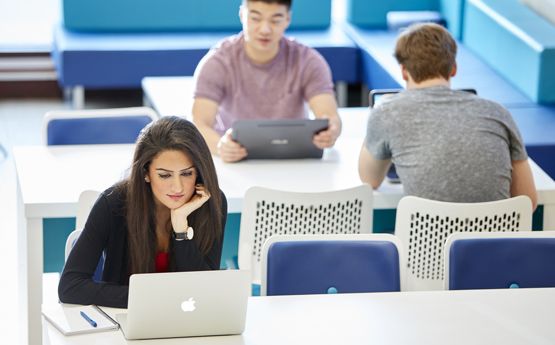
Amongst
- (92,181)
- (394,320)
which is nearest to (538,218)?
(394,320)

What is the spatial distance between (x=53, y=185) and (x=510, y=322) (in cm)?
167

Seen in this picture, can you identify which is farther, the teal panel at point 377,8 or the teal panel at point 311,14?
the teal panel at point 311,14

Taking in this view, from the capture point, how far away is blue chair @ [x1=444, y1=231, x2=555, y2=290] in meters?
2.26

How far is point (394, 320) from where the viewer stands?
195cm

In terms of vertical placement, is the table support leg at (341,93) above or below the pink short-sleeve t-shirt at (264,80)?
below

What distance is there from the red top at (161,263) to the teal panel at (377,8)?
4.56 meters

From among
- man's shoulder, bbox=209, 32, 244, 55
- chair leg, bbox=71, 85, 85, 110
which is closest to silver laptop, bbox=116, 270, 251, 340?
man's shoulder, bbox=209, 32, 244, 55

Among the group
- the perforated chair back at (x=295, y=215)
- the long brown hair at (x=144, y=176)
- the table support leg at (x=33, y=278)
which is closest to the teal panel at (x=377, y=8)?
the perforated chair back at (x=295, y=215)

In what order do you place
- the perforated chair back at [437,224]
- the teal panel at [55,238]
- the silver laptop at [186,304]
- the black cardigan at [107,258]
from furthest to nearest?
the teal panel at [55,238] → the perforated chair back at [437,224] → the black cardigan at [107,258] → the silver laptop at [186,304]

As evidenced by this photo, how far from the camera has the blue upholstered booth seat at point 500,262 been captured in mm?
2258

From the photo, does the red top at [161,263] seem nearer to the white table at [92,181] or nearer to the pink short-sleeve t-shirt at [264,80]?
the white table at [92,181]

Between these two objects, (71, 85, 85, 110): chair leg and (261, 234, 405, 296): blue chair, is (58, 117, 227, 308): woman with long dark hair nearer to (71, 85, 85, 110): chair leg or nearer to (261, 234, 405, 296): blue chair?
(261, 234, 405, 296): blue chair

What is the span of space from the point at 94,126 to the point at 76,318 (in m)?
1.62

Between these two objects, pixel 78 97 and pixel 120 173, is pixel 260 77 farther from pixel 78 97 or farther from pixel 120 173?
pixel 78 97
